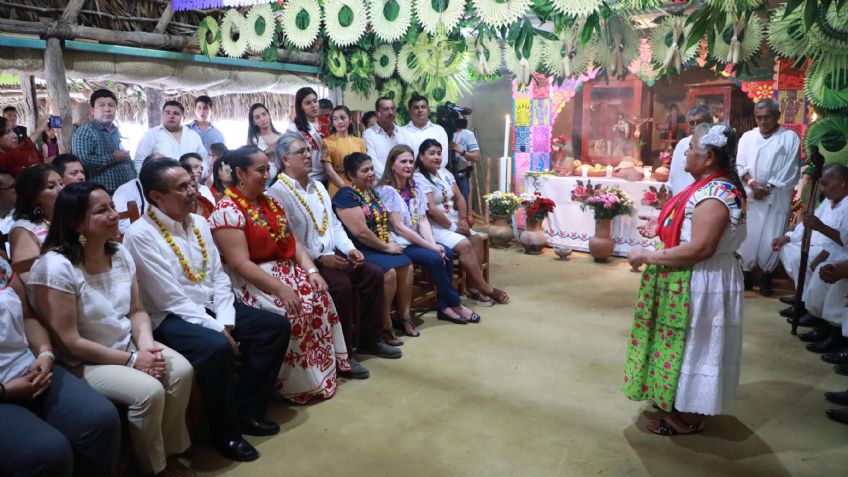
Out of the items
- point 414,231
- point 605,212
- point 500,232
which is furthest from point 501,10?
point 500,232

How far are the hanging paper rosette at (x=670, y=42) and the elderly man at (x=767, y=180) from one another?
853 mm

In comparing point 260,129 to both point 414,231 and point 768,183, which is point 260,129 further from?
point 768,183

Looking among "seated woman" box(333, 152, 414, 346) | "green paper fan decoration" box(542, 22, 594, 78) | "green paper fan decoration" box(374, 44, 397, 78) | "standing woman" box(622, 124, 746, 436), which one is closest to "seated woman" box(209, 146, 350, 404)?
"seated woman" box(333, 152, 414, 346)

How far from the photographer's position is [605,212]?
261 inches

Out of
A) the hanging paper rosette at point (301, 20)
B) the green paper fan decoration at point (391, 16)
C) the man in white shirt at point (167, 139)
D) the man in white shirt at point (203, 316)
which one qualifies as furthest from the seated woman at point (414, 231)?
the man in white shirt at point (167, 139)

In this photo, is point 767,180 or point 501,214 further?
point 501,214

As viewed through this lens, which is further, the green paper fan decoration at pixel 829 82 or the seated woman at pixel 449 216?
the seated woman at pixel 449 216

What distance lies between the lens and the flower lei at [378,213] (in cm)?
431

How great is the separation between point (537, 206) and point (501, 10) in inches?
129

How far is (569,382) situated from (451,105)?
3900 millimetres

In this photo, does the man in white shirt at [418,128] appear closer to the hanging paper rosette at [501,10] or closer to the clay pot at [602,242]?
the hanging paper rosette at [501,10]

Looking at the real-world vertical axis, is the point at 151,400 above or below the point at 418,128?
below

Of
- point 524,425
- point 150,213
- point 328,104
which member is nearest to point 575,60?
point 328,104

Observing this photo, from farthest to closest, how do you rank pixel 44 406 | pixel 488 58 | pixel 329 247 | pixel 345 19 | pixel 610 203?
pixel 610 203, pixel 488 58, pixel 345 19, pixel 329 247, pixel 44 406
